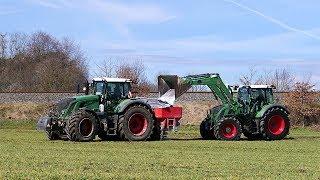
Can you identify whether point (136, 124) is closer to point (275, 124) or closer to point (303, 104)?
point (275, 124)

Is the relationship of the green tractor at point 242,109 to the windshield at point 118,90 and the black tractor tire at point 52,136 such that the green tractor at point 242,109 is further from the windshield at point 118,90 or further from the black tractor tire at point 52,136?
the black tractor tire at point 52,136

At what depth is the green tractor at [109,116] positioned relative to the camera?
25.0 metres

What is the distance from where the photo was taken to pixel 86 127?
2506 centimetres

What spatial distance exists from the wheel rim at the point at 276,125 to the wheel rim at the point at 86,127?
26.7 feet

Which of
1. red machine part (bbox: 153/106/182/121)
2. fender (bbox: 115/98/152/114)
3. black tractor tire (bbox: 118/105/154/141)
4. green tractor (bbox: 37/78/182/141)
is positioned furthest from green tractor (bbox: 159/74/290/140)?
black tractor tire (bbox: 118/105/154/141)

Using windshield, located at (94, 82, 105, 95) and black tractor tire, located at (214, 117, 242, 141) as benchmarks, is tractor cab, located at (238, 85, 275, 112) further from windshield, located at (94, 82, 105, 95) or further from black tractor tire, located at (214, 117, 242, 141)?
windshield, located at (94, 82, 105, 95)

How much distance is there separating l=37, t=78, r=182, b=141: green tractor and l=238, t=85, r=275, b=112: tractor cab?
3.41m

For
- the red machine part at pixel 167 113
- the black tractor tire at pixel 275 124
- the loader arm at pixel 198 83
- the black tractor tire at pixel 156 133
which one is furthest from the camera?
the loader arm at pixel 198 83

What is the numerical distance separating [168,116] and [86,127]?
12.3ft

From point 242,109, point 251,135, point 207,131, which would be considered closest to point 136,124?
point 207,131

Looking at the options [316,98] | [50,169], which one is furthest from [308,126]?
[50,169]

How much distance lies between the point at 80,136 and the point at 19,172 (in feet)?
A: 40.6

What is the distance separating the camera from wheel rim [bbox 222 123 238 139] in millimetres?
27719

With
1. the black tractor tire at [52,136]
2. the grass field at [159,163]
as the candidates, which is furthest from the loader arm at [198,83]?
the grass field at [159,163]
